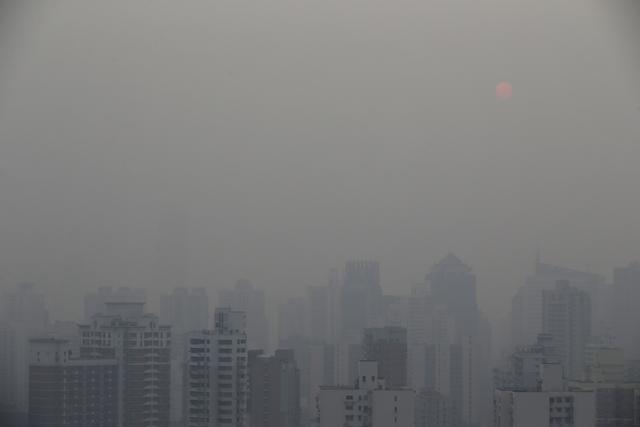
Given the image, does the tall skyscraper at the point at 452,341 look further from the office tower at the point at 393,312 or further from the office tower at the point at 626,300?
the office tower at the point at 626,300

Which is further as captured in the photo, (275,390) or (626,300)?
(626,300)

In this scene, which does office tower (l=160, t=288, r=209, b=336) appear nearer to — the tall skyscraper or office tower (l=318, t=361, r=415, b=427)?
office tower (l=318, t=361, r=415, b=427)

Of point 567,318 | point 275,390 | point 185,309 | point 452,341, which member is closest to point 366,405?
point 275,390

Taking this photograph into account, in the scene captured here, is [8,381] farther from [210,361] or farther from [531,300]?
[531,300]

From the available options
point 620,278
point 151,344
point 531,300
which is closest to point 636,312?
point 620,278

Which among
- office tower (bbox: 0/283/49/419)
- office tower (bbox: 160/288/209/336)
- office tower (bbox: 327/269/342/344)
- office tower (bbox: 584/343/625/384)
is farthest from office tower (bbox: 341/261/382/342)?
office tower (bbox: 0/283/49/419)

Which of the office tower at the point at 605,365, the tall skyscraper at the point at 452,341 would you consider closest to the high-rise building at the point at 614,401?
the office tower at the point at 605,365

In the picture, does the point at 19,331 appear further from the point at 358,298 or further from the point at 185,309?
the point at 358,298
